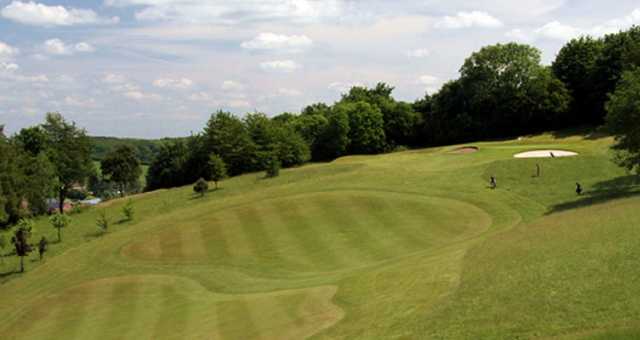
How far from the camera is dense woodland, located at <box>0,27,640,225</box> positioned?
73.7 meters

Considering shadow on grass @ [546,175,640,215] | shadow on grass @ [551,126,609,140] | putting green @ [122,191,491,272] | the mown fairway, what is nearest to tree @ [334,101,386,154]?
shadow on grass @ [551,126,609,140]

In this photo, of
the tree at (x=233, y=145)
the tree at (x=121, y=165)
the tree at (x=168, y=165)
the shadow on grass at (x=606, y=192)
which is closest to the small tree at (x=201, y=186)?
the tree at (x=233, y=145)

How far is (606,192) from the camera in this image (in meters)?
43.6

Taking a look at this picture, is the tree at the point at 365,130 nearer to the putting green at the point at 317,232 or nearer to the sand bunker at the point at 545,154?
the sand bunker at the point at 545,154

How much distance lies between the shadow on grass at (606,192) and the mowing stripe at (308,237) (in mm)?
17526

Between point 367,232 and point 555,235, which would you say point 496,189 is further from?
point 555,235

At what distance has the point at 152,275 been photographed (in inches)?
1475

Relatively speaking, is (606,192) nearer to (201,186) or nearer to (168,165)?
(201,186)

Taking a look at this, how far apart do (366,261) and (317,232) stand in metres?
8.57

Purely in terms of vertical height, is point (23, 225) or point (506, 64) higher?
point (506, 64)

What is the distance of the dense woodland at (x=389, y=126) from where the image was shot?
2901 inches

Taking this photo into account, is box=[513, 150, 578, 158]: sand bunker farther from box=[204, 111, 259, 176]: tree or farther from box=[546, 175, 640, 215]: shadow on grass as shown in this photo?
box=[204, 111, 259, 176]: tree

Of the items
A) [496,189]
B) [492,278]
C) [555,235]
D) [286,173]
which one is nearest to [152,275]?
[492,278]

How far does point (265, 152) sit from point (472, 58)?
137 ft
